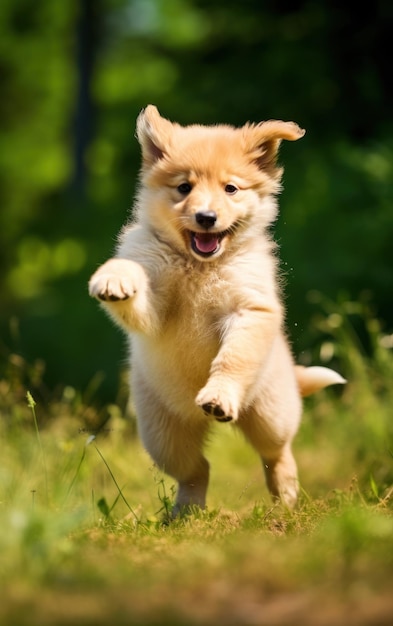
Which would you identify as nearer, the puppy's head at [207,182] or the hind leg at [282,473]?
the puppy's head at [207,182]

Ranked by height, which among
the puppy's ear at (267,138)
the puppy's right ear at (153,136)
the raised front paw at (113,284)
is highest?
the puppy's ear at (267,138)

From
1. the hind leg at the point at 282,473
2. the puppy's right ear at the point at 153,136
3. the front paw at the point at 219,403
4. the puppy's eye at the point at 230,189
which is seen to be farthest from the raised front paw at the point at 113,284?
the hind leg at the point at 282,473

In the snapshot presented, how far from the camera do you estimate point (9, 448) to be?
6.21 metres

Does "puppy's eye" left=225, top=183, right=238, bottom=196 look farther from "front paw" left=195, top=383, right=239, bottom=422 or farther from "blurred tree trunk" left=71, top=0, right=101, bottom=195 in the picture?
"blurred tree trunk" left=71, top=0, right=101, bottom=195

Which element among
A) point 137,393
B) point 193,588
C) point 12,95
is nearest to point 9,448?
point 137,393

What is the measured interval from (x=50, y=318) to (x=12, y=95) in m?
8.47

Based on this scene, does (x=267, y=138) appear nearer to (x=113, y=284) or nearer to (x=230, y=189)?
(x=230, y=189)

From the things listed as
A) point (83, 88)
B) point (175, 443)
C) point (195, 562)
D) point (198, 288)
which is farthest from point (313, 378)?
point (83, 88)

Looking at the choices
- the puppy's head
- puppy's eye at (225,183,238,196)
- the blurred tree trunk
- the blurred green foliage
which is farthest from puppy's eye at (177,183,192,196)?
the blurred tree trunk

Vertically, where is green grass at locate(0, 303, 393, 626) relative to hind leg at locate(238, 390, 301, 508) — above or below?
below

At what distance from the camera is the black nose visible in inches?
179

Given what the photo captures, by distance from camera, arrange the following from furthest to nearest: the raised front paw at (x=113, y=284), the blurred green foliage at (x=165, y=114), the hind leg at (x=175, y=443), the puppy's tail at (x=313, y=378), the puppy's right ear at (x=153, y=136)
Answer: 1. the blurred green foliage at (x=165, y=114)
2. the puppy's tail at (x=313, y=378)
3. the hind leg at (x=175, y=443)
4. the puppy's right ear at (x=153, y=136)
5. the raised front paw at (x=113, y=284)

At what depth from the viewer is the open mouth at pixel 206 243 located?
4684 mm

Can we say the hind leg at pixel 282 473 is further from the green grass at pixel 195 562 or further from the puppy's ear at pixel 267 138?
the puppy's ear at pixel 267 138
